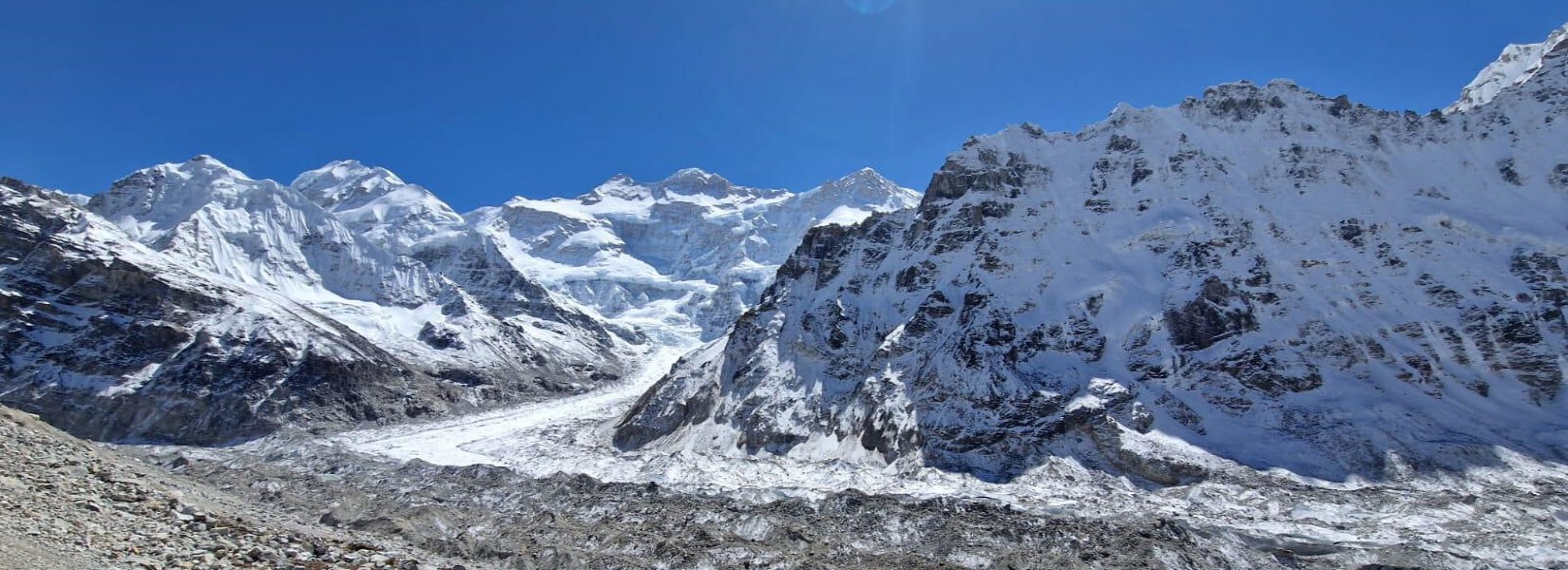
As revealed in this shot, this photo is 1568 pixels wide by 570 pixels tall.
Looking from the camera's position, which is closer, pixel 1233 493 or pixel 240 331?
pixel 1233 493

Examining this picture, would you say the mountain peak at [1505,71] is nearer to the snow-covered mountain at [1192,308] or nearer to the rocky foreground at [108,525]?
the snow-covered mountain at [1192,308]

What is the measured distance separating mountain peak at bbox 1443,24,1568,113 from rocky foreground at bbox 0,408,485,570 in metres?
158

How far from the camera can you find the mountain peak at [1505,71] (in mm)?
128125

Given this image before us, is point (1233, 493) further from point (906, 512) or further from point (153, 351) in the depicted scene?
point (153, 351)

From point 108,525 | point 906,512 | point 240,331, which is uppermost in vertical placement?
point 240,331

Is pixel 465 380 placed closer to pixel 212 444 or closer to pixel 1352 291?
pixel 212 444

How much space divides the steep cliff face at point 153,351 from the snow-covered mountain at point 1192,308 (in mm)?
46015

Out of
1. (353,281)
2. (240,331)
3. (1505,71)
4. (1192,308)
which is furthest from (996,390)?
(353,281)

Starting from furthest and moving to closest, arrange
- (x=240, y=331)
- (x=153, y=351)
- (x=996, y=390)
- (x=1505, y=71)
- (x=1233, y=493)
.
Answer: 1. (x=1505, y=71)
2. (x=240, y=331)
3. (x=153, y=351)
4. (x=996, y=390)
5. (x=1233, y=493)

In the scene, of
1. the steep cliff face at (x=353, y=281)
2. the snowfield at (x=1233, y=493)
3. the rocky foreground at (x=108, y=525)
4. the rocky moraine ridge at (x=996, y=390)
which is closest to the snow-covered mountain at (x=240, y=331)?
the steep cliff face at (x=353, y=281)

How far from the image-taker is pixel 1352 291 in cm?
8212

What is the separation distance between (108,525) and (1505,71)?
183018mm

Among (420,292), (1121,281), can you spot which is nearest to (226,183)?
(420,292)

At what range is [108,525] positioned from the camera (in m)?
21.7
